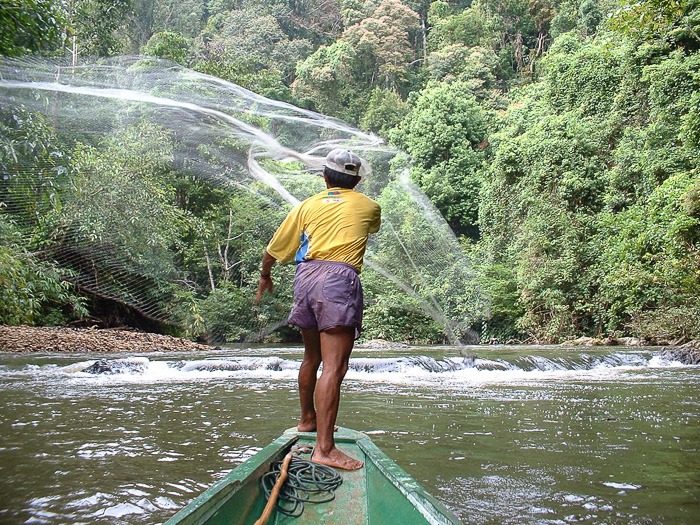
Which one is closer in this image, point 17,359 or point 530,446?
point 530,446

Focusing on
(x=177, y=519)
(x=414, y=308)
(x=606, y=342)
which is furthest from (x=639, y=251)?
(x=177, y=519)

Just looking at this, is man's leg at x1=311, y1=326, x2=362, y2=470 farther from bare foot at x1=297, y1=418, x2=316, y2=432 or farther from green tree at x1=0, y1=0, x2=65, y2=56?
green tree at x1=0, y1=0, x2=65, y2=56

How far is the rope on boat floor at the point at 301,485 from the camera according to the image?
197 cm

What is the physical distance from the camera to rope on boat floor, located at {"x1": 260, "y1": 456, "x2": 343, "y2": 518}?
6.45ft

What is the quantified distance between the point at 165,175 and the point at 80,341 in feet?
24.0

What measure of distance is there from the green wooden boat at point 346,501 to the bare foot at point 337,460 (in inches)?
1.2

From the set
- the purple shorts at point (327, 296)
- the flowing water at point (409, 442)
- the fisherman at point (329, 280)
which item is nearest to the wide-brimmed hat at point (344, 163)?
the fisherman at point (329, 280)

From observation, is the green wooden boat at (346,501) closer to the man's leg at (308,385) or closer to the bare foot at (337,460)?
the bare foot at (337,460)

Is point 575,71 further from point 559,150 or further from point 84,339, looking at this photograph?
point 84,339

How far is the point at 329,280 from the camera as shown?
2434mm

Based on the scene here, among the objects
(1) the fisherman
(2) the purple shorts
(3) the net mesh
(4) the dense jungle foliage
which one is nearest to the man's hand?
(1) the fisherman

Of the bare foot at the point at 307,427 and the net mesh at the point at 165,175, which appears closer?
the bare foot at the point at 307,427

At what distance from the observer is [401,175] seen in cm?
1456

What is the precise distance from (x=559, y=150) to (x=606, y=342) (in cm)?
652
